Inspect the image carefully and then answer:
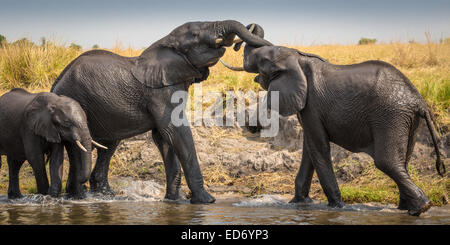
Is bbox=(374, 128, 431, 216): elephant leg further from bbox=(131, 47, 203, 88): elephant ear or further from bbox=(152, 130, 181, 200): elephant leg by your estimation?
bbox=(152, 130, 181, 200): elephant leg

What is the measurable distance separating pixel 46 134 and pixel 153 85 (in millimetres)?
1667

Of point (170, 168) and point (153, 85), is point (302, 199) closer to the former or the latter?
point (170, 168)

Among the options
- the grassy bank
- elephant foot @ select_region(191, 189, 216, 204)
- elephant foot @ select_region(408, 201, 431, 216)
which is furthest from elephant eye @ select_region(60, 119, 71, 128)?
elephant foot @ select_region(408, 201, 431, 216)

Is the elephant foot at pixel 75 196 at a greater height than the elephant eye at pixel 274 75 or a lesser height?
lesser

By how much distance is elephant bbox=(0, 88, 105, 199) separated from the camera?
10.0 metres

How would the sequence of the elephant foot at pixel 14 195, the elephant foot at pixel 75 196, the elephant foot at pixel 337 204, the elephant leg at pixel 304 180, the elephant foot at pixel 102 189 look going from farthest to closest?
the elephant foot at pixel 102 189
the elephant foot at pixel 14 195
the elephant foot at pixel 75 196
the elephant leg at pixel 304 180
the elephant foot at pixel 337 204

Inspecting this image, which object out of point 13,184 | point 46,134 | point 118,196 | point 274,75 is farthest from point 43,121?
point 274,75

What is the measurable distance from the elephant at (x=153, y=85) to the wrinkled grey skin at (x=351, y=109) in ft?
2.65

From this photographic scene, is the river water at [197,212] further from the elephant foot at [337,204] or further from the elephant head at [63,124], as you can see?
the elephant head at [63,124]

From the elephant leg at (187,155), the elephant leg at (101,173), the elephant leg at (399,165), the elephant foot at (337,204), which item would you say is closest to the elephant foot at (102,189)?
the elephant leg at (101,173)

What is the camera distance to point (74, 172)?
34.6 ft

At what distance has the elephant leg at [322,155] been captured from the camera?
938cm

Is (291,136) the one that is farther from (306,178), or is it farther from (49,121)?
(49,121)

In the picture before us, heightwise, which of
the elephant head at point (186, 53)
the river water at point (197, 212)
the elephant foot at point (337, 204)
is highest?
the elephant head at point (186, 53)
